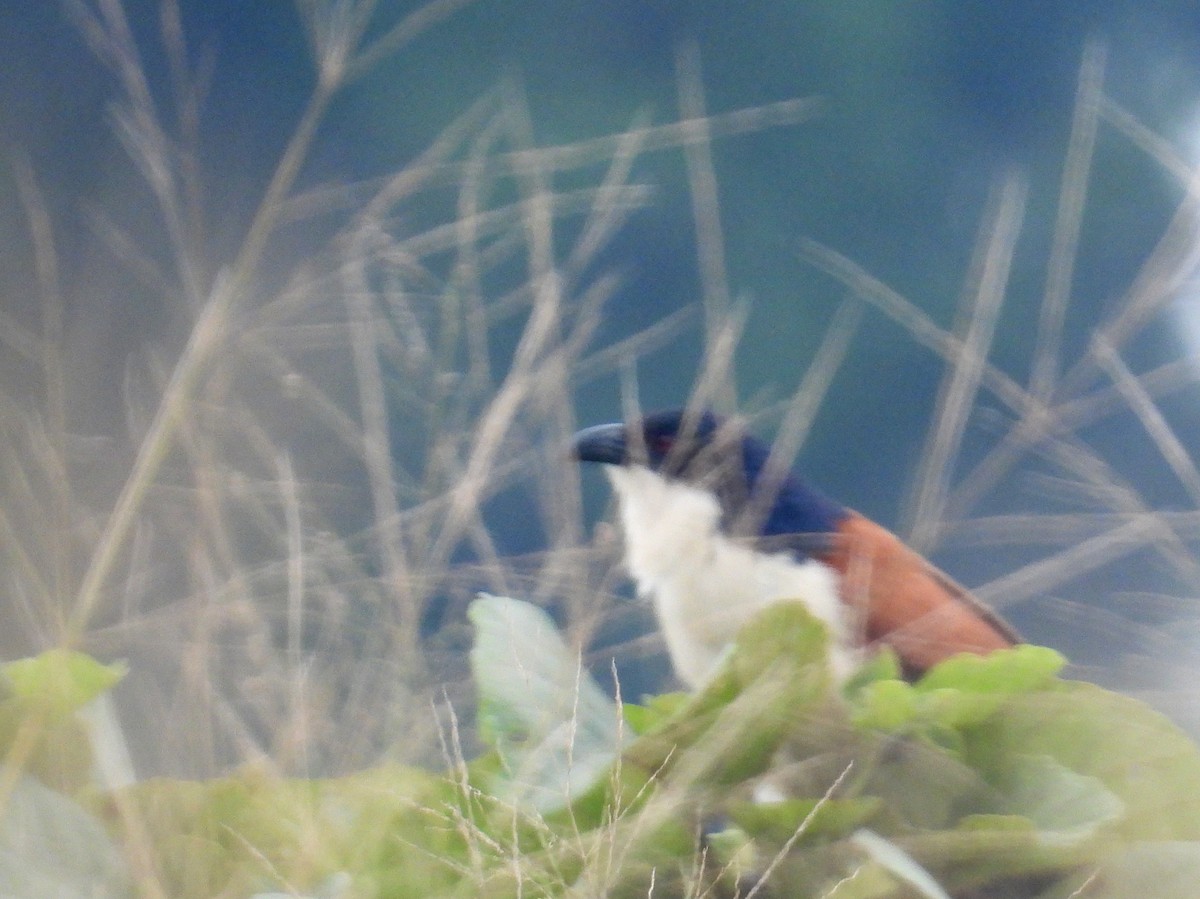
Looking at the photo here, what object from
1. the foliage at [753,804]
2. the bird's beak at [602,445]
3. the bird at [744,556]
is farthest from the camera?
the bird's beak at [602,445]

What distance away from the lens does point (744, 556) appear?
2.47ft

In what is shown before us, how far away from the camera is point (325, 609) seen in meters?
0.51

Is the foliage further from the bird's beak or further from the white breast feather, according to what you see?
the bird's beak

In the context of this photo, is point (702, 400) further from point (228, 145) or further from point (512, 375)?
point (228, 145)

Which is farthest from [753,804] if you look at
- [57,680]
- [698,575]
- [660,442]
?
[660,442]

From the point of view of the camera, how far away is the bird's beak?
3.26 ft

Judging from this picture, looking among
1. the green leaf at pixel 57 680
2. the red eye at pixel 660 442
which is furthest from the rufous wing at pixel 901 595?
the green leaf at pixel 57 680

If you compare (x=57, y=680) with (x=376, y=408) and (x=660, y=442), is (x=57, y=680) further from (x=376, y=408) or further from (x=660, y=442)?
(x=660, y=442)

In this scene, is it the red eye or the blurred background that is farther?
the red eye

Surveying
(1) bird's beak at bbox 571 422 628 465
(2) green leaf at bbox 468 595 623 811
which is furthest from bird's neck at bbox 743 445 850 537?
(2) green leaf at bbox 468 595 623 811

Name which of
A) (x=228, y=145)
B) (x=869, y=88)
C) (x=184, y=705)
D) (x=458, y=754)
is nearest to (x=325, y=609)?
(x=184, y=705)

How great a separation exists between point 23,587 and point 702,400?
0.88 feet

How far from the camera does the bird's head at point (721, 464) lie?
1.89 feet

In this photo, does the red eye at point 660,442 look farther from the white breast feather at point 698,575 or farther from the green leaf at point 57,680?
the green leaf at point 57,680
